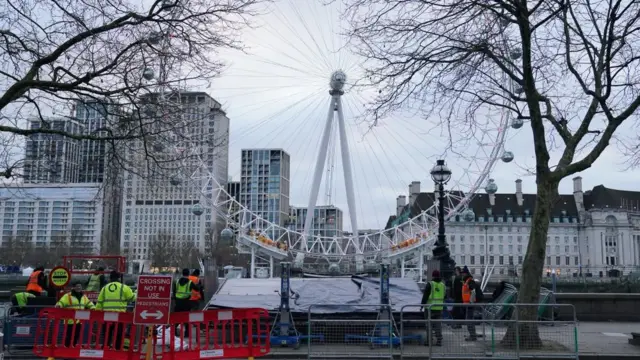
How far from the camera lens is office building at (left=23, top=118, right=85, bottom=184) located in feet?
55.6

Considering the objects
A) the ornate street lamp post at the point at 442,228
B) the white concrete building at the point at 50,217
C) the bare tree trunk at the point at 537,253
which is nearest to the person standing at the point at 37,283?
the ornate street lamp post at the point at 442,228

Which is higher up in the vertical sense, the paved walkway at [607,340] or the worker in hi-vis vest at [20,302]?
the worker in hi-vis vest at [20,302]

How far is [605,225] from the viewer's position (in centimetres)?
13638

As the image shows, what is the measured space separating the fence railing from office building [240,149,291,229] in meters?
90.5

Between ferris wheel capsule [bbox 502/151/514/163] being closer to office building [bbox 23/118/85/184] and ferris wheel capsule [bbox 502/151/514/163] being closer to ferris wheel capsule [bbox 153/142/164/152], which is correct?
office building [bbox 23/118/85/184]

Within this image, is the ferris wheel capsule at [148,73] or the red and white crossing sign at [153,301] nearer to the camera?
the red and white crossing sign at [153,301]

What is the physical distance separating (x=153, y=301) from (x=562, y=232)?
464ft

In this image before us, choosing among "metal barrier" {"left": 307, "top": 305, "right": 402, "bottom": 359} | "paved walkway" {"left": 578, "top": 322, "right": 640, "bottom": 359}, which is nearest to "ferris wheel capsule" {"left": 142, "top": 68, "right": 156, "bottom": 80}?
"metal barrier" {"left": 307, "top": 305, "right": 402, "bottom": 359}

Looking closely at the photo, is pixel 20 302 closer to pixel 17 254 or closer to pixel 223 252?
pixel 223 252

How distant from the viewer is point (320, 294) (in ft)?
58.4

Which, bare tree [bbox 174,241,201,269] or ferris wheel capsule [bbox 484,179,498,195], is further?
bare tree [bbox 174,241,201,269]

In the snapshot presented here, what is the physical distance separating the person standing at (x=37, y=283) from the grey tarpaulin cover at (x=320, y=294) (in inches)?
191

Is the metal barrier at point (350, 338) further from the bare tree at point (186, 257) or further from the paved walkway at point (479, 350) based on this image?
the bare tree at point (186, 257)

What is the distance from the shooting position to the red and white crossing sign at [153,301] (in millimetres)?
10961
